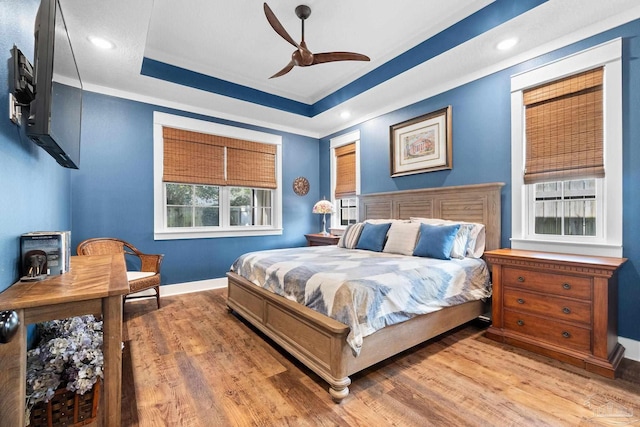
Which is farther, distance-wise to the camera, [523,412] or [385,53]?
[385,53]

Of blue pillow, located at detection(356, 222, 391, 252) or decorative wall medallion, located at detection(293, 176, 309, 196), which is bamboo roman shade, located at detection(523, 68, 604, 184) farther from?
decorative wall medallion, located at detection(293, 176, 309, 196)

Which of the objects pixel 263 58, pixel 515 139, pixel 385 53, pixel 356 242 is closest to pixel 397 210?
pixel 356 242

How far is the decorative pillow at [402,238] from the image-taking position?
121 inches

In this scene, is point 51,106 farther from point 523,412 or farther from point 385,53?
point 385,53

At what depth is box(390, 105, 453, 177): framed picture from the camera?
3.53m

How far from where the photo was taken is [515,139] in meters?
2.92

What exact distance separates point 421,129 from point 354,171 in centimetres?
141

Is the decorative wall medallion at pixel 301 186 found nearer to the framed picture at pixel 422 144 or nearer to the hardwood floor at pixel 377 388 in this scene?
the framed picture at pixel 422 144

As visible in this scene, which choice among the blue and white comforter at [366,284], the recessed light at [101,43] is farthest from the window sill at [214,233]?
the recessed light at [101,43]

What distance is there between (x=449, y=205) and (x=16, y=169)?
144 inches

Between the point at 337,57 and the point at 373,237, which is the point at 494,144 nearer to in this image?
the point at 373,237

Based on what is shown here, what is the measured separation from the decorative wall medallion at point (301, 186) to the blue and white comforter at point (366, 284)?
2.40 metres

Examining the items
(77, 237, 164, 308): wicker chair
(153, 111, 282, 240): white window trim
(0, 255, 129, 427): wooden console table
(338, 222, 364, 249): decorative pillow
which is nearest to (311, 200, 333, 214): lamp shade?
(153, 111, 282, 240): white window trim

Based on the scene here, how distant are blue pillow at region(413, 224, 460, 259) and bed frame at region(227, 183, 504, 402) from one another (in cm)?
50
